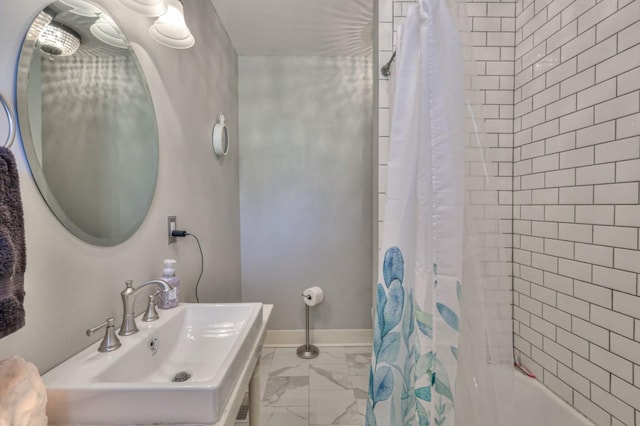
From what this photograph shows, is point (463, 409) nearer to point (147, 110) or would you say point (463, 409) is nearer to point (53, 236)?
point (53, 236)

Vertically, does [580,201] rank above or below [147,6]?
below

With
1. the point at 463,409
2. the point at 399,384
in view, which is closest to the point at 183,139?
the point at 399,384

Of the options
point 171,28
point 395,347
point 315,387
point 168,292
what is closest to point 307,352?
point 315,387

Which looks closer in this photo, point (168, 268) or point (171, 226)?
point (168, 268)

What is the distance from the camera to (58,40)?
0.70m

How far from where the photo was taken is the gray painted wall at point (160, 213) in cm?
63

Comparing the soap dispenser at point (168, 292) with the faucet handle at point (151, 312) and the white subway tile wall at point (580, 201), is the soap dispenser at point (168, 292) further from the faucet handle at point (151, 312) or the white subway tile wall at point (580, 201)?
the white subway tile wall at point (580, 201)

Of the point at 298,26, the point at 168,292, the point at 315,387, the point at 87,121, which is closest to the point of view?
the point at 87,121

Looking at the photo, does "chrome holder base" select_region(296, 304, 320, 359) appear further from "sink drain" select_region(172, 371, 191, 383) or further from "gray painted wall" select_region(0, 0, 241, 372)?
"sink drain" select_region(172, 371, 191, 383)

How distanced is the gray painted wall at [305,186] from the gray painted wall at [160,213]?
6.7 inches

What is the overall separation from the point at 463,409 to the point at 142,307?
115 centimetres

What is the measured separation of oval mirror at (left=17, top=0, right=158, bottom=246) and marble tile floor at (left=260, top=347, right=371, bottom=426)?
1.42 m

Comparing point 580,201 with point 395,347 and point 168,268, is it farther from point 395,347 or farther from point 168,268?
point 168,268

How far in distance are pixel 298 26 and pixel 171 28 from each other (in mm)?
1185
